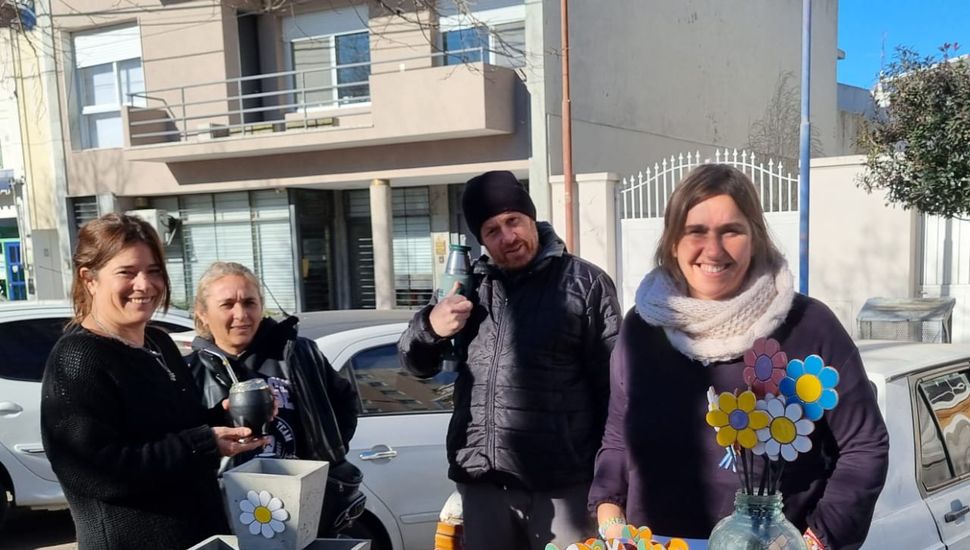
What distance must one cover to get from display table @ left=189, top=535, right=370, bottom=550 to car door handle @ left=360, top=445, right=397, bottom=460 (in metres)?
1.60

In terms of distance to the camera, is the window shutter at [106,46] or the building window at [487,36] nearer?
the building window at [487,36]

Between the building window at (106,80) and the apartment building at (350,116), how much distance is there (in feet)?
0.10

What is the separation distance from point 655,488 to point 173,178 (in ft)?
41.6

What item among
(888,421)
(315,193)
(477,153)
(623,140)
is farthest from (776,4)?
(888,421)

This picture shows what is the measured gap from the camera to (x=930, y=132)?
241 inches

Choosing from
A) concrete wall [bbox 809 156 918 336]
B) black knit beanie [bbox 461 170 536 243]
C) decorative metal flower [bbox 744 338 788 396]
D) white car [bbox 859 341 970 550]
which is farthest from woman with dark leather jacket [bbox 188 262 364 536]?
concrete wall [bbox 809 156 918 336]

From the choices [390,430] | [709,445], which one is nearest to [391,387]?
[390,430]

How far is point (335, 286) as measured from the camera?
521 inches

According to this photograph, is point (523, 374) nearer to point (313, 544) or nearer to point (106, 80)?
point (313, 544)

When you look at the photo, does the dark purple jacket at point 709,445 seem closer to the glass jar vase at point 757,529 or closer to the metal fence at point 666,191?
the glass jar vase at point 757,529

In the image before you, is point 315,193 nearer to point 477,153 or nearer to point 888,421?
point 477,153

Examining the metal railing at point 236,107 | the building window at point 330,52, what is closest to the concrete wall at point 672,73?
the building window at point 330,52

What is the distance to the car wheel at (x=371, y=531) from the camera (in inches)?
128

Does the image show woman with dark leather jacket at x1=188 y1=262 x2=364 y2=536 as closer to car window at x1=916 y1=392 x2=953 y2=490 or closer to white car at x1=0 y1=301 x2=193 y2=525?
white car at x1=0 y1=301 x2=193 y2=525
